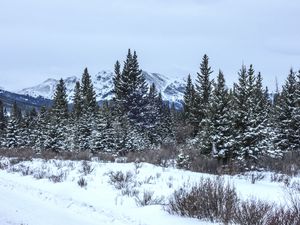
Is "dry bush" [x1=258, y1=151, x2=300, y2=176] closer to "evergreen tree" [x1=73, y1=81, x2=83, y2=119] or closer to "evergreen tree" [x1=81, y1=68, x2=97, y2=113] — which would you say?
"evergreen tree" [x1=73, y1=81, x2=83, y2=119]

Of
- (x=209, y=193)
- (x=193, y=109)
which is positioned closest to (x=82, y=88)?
(x=193, y=109)

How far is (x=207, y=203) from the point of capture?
764cm

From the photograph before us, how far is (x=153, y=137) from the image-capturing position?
51.9 m

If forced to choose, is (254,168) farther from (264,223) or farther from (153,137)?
(153,137)

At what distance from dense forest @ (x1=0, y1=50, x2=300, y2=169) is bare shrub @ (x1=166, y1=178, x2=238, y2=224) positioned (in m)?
9.01

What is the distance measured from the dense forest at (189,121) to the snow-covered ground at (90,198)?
523cm

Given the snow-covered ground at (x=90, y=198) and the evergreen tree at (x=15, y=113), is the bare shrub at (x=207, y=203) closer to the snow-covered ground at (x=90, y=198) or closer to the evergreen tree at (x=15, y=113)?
the snow-covered ground at (x=90, y=198)

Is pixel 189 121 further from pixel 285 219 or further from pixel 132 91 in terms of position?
pixel 285 219

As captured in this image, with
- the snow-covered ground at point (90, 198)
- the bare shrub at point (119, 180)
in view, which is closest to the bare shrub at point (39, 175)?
the snow-covered ground at point (90, 198)

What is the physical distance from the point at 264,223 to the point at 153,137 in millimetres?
45744

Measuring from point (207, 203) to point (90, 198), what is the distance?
10.8 feet

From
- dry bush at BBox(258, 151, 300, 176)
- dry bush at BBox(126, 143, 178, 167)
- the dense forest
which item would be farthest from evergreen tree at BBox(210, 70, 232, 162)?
dry bush at BBox(126, 143, 178, 167)

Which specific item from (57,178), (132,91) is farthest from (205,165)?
(132,91)

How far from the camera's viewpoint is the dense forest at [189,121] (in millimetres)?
19156
